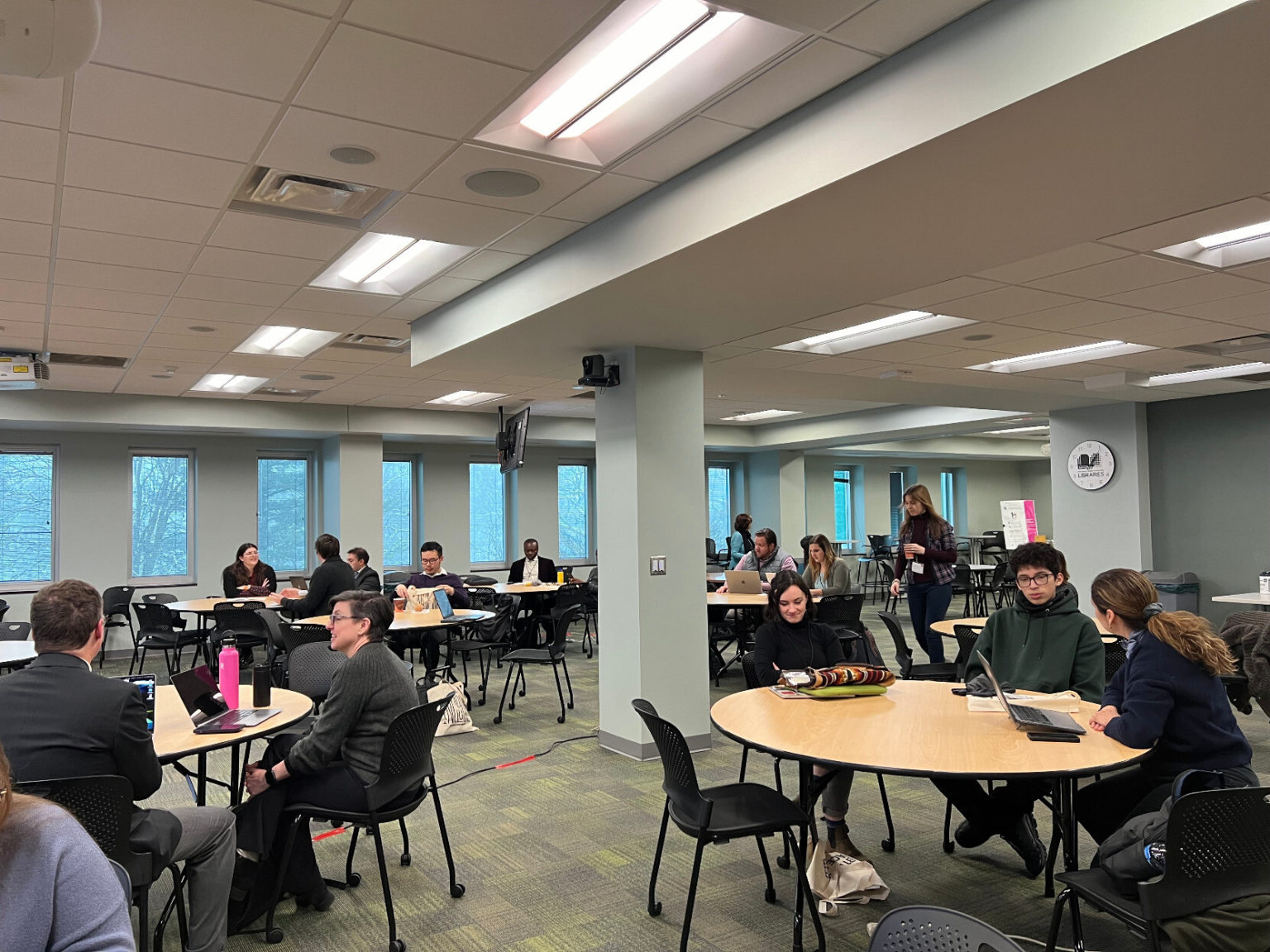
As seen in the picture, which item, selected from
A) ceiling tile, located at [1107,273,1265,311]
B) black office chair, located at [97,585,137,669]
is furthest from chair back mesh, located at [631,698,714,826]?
black office chair, located at [97,585,137,669]

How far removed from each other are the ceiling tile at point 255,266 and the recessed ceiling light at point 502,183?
1462 millimetres

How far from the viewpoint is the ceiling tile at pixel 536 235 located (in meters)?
4.30

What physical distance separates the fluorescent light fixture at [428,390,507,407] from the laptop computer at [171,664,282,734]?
653 cm

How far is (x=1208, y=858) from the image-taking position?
2205mm

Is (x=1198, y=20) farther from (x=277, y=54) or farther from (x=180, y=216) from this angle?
(x=180, y=216)

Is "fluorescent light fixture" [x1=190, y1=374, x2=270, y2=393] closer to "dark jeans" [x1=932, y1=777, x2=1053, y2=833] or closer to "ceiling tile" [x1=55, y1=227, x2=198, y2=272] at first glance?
"ceiling tile" [x1=55, y1=227, x2=198, y2=272]

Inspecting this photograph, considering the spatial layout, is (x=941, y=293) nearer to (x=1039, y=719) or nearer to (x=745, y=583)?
(x=1039, y=719)

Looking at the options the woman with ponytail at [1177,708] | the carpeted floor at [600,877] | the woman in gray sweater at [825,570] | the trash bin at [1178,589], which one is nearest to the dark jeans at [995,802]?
the carpeted floor at [600,877]

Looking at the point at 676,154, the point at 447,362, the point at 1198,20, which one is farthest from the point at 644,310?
the point at 1198,20

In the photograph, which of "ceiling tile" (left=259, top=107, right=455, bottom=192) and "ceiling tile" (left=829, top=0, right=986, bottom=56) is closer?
"ceiling tile" (left=829, top=0, right=986, bottom=56)

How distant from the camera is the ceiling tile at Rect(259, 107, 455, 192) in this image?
3.09 m

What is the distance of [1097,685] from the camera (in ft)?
12.0

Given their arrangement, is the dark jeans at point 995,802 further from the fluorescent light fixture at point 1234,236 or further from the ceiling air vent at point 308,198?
the ceiling air vent at point 308,198

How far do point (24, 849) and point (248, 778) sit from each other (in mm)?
2061
